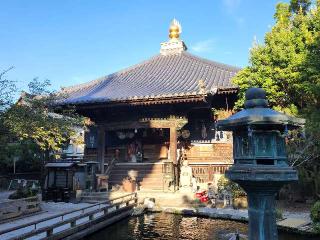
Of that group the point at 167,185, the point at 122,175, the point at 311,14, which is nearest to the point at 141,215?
the point at 167,185

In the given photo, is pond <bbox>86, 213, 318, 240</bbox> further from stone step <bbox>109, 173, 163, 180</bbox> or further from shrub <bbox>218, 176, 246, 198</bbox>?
stone step <bbox>109, 173, 163, 180</bbox>

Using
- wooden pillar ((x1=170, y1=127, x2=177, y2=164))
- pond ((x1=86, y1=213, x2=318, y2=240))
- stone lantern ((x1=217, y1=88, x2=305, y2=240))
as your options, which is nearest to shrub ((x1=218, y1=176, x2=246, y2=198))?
pond ((x1=86, y1=213, x2=318, y2=240))

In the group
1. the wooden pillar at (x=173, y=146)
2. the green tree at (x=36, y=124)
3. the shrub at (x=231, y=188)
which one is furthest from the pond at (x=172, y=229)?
the wooden pillar at (x=173, y=146)

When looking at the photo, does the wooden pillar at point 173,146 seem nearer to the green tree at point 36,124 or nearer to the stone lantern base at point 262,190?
the green tree at point 36,124

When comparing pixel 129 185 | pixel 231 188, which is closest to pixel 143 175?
pixel 129 185

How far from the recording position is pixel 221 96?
22031mm

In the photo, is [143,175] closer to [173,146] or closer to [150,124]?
[173,146]

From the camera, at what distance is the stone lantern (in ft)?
21.8

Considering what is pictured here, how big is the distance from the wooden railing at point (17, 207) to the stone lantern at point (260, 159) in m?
11.3

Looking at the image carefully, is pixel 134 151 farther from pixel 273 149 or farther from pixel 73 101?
pixel 273 149

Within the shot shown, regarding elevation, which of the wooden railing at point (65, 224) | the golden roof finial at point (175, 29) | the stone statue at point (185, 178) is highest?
the golden roof finial at point (175, 29)

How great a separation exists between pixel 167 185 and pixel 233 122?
45.4 feet

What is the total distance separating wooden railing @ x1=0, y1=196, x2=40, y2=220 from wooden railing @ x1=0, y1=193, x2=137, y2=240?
6.31 ft

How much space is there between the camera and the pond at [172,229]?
12547mm
